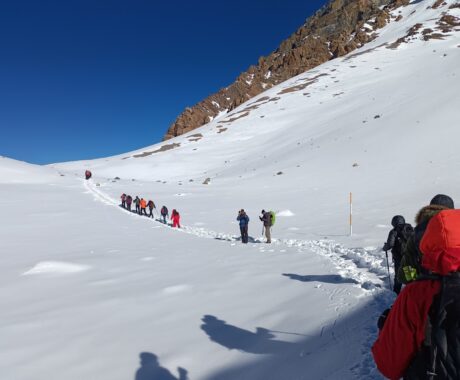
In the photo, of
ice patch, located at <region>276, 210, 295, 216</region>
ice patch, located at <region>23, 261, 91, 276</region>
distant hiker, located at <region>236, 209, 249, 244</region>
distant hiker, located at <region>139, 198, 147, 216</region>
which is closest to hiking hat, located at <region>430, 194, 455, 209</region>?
ice patch, located at <region>23, 261, 91, 276</region>

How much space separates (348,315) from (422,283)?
359 centimetres

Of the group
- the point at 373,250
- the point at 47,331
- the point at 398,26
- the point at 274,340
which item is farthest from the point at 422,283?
the point at 398,26

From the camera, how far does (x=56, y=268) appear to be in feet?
29.7

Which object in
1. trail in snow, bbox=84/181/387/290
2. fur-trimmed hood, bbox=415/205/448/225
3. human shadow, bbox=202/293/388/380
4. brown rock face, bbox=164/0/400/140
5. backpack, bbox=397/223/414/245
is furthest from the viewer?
brown rock face, bbox=164/0/400/140

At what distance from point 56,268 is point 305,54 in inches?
5406

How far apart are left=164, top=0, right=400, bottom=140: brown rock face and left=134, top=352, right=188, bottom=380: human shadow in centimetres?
11129

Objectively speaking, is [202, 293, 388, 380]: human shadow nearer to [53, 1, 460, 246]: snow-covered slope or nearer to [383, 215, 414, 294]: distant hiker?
[383, 215, 414, 294]: distant hiker

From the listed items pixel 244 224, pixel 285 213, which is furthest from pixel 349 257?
pixel 285 213

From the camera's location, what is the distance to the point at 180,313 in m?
5.95

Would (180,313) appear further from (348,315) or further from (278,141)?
(278,141)

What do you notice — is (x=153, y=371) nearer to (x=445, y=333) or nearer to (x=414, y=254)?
(x=414, y=254)

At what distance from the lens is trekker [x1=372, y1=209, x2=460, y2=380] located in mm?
1864

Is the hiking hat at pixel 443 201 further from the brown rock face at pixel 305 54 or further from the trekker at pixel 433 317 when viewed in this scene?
the brown rock face at pixel 305 54

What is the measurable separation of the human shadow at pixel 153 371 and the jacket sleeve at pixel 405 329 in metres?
2.69
